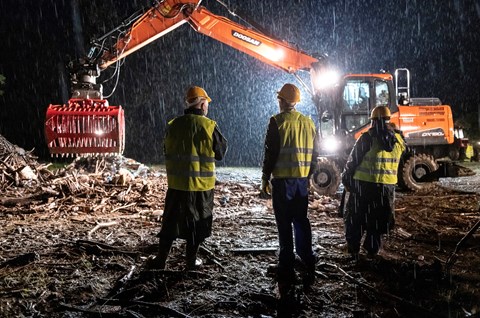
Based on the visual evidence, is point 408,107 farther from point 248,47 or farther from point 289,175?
point 289,175

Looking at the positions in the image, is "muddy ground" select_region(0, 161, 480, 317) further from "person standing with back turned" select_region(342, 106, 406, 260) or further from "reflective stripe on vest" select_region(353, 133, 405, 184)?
"reflective stripe on vest" select_region(353, 133, 405, 184)

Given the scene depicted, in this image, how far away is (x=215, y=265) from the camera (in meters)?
4.13

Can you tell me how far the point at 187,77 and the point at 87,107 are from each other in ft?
60.6

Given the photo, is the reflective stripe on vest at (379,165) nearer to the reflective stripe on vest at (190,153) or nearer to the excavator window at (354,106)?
the reflective stripe on vest at (190,153)

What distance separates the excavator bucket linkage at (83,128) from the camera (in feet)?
20.8

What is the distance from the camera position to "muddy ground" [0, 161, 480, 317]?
3064mm

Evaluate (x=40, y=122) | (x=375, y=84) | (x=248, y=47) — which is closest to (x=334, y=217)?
(x=375, y=84)

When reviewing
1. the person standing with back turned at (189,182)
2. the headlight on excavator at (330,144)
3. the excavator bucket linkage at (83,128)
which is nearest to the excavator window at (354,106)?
the headlight on excavator at (330,144)

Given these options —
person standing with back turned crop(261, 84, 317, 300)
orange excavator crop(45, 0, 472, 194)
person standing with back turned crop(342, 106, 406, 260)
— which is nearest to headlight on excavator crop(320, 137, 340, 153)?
orange excavator crop(45, 0, 472, 194)

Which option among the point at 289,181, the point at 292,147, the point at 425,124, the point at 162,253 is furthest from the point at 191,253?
the point at 425,124

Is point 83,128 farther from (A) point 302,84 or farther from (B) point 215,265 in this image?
(A) point 302,84

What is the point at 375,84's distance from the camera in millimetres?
8977

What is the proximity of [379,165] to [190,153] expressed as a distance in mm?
2137

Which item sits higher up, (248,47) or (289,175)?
(248,47)
